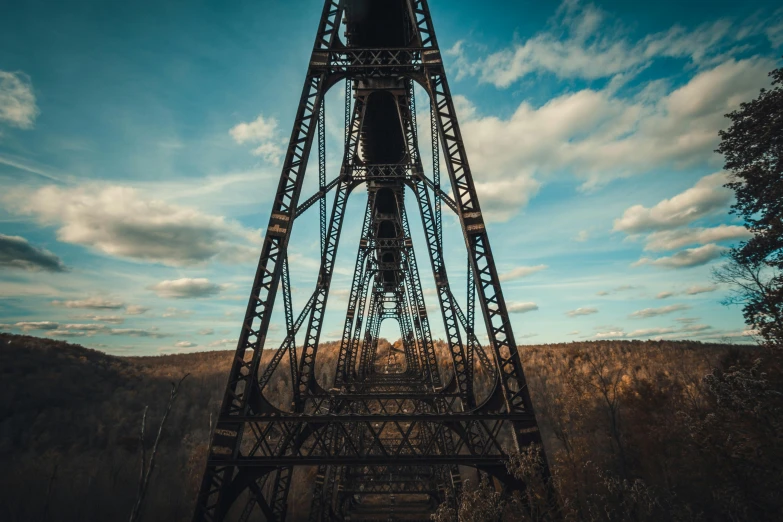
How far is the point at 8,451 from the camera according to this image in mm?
26953

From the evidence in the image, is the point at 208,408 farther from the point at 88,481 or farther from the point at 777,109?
the point at 777,109

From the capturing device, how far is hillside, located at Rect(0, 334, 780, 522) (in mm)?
19641

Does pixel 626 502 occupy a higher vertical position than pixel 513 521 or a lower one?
higher

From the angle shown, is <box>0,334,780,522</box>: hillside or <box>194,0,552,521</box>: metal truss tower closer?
<box>194,0,552,521</box>: metal truss tower

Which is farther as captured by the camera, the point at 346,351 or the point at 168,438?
the point at 168,438

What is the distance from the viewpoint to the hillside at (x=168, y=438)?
1964 cm

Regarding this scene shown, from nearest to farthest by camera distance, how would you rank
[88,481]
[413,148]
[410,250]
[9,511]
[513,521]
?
[513,521], [413,148], [410,250], [9,511], [88,481]

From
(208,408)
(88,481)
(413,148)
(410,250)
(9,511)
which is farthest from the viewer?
(208,408)

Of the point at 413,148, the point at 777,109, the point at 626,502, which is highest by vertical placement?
the point at 777,109

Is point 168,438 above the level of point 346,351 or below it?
below

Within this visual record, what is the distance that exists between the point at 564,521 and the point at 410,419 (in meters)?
2.59

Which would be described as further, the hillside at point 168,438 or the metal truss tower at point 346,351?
the hillside at point 168,438

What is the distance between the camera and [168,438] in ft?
124

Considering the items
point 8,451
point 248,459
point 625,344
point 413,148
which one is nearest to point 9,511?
point 8,451
